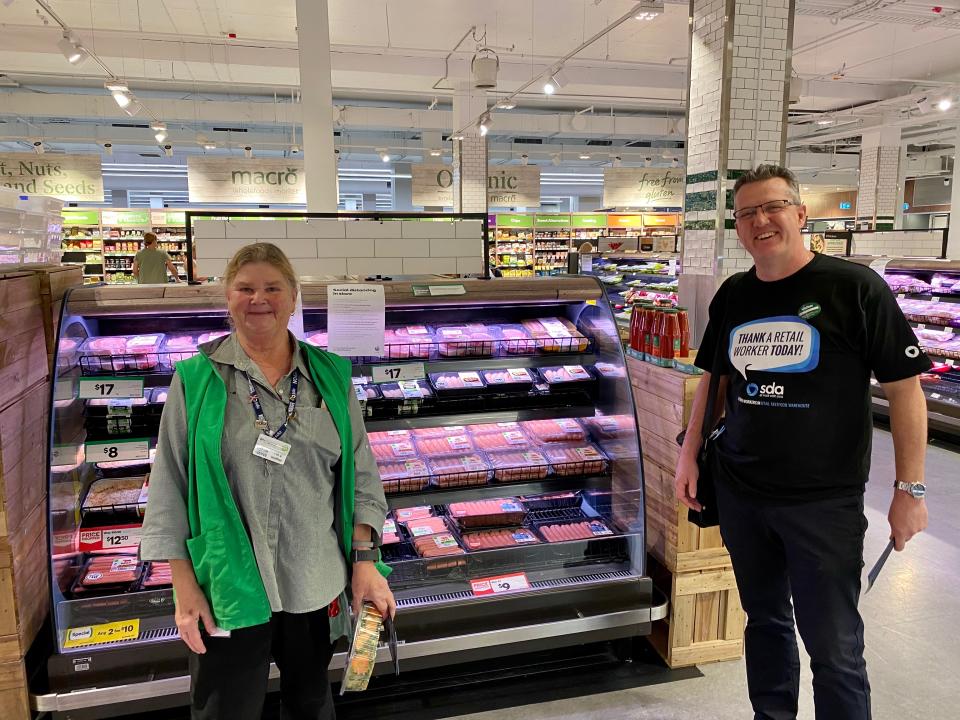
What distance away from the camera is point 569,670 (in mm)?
Result: 3055

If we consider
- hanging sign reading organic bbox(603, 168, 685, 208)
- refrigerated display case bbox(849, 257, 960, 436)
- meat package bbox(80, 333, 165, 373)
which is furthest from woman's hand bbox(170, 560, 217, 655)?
hanging sign reading organic bbox(603, 168, 685, 208)

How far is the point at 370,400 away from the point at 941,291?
282 inches

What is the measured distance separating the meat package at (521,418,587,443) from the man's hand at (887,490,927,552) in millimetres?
1552

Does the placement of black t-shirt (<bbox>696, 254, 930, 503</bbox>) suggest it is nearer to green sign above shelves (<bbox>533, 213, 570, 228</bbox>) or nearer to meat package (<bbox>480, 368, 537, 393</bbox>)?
meat package (<bbox>480, 368, 537, 393</bbox>)

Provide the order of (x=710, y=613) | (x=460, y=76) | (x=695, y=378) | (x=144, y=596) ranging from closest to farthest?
1. (x=144, y=596)
2. (x=695, y=378)
3. (x=710, y=613)
4. (x=460, y=76)

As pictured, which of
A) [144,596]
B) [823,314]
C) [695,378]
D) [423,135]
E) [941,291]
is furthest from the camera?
[423,135]

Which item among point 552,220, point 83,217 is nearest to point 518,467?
point 83,217

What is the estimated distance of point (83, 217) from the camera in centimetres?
1622

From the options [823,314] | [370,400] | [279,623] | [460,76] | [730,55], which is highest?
[460,76]

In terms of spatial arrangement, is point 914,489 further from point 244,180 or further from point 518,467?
point 244,180

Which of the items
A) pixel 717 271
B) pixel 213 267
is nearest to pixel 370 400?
pixel 213 267

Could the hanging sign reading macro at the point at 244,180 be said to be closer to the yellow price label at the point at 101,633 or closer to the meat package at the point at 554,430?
the meat package at the point at 554,430

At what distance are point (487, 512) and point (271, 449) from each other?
66.8 inches

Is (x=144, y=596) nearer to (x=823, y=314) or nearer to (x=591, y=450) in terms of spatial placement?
(x=591, y=450)
